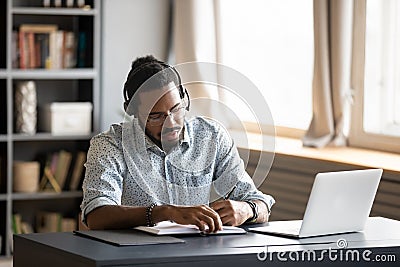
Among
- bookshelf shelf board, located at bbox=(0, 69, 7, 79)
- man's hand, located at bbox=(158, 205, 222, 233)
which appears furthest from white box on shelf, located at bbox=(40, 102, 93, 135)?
man's hand, located at bbox=(158, 205, 222, 233)

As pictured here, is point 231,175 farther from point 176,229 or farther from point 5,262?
point 5,262

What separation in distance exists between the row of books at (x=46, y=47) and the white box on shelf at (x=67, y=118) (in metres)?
0.23

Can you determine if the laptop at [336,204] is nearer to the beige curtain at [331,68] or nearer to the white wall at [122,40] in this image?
the beige curtain at [331,68]

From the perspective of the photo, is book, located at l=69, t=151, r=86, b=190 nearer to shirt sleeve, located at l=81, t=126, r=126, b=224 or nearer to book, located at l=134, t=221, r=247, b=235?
shirt sleeve, located at l=81, t=126, r=126, b=224

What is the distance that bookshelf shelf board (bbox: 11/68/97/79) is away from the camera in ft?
15.8

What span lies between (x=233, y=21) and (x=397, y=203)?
1840 millimetres

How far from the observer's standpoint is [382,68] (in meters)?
4.31

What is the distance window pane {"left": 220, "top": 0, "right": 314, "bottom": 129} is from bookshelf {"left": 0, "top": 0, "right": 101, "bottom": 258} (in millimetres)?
761

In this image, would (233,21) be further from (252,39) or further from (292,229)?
(292,229)

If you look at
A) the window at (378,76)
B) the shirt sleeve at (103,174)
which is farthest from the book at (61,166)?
the shirt sleeve at (103,174)

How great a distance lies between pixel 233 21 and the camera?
17.0 feet

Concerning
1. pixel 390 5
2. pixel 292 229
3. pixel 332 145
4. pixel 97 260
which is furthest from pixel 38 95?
pixel 97 260

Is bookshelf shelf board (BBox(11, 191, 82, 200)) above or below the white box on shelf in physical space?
A: below

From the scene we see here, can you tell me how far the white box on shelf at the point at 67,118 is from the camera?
4945 millimetres
